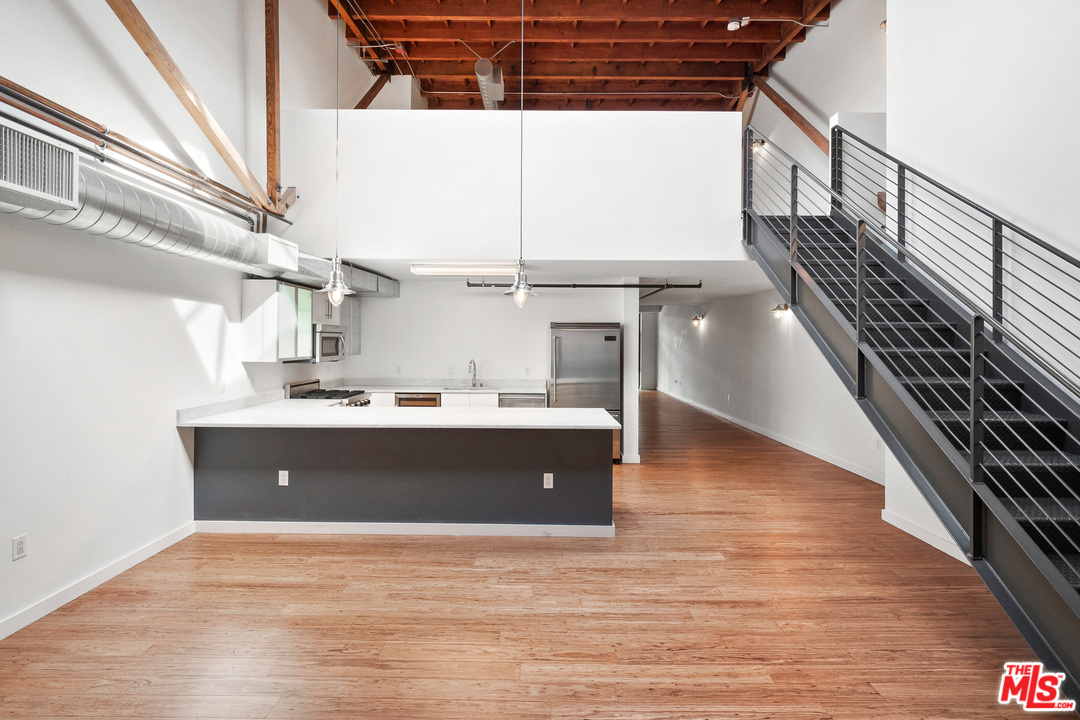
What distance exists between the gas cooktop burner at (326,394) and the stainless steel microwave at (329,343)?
1.21ft

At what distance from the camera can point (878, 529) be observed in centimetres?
435

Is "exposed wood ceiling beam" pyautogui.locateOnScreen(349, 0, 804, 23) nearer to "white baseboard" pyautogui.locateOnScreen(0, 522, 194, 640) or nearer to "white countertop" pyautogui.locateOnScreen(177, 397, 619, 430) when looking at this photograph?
"white countertop" pyautogui.locateOnScreen(177, 397, 619, 430)

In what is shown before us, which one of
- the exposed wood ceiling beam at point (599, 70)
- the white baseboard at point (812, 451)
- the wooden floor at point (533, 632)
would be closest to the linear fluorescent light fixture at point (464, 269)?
the wooden floor at point (533, 632)

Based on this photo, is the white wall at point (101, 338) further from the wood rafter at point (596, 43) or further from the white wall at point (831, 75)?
the white wall at point (831, 75)

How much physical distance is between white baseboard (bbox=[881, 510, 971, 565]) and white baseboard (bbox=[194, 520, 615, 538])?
92.8 inches

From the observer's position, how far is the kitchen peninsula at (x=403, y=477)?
4.31 meters

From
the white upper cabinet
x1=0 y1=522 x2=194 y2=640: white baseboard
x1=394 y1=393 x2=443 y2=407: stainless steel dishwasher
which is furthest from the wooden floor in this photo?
x1=394 y1=393 x2=443 y2=407: stainless steel dishwasher

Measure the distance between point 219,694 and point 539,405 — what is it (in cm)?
470

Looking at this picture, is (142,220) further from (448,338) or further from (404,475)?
(448,338)

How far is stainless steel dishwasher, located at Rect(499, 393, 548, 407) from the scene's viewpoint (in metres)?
6.70

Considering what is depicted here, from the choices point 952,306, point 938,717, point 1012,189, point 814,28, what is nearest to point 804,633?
point 938,717

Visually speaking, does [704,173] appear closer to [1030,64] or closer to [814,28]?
[1030,64]

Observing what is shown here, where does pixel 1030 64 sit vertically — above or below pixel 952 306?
above

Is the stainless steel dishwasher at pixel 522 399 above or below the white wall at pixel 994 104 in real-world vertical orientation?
below
